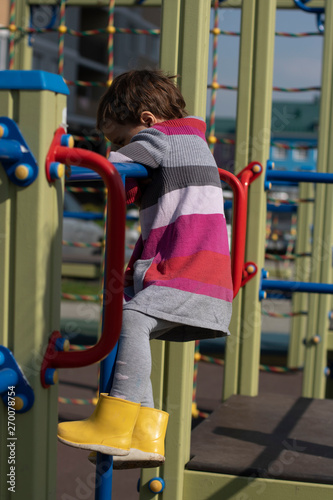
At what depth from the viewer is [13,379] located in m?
1.03

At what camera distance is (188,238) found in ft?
4.85

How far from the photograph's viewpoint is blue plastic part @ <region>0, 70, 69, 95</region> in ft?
3.30

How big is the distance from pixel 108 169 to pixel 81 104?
68.8ft

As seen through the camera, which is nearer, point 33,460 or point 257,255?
point 33,460

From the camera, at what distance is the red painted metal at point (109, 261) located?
41.0 inches

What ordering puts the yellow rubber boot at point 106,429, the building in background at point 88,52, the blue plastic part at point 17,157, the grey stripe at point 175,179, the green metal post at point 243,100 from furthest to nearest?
the building in background at point 88,52 → the green metal post at point 243,100 → the grey stripe at point 175,179 → the yellow rubber boot at point 106,429 → the blue plastic part at point 17,157

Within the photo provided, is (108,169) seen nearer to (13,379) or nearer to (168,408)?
(13,379)

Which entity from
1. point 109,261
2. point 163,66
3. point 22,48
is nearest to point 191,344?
point 163,66

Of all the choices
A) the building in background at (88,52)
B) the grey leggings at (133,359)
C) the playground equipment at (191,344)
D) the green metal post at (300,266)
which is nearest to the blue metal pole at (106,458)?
the grey leggings at (133,359)

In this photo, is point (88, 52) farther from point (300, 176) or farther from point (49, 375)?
point (49, 375)

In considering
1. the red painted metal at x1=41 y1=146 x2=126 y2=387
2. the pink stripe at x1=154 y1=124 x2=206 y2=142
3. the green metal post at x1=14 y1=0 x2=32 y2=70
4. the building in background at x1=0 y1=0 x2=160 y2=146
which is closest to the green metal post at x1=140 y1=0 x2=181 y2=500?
the pink stripe at x1=154 y1=124 x2=206 y2=142

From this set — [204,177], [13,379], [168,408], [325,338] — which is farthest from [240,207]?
[325,338]

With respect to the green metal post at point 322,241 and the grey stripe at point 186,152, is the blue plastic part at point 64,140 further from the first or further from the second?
the green metal post at point 322,241

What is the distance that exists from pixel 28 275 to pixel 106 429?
1.32 feet
